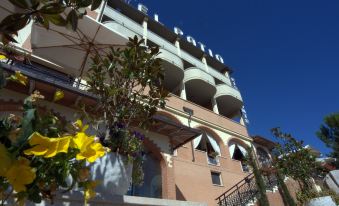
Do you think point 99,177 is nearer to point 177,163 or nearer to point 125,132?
point 125,132

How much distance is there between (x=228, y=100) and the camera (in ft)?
76.2

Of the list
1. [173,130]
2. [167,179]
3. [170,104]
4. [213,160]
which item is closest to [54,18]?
[173,130]

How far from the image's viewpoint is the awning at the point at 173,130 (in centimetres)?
963

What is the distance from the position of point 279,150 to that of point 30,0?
54.9 feet

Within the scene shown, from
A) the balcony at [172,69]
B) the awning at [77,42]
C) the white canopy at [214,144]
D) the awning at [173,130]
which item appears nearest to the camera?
the awning at [77,42]

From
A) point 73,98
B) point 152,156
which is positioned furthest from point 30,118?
point 152,156

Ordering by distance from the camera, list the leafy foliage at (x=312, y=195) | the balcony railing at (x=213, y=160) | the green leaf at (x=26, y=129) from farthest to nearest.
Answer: the balcony railing at (x=213, y=160)
the leafy foliage at (x=312, y=195)
the green leaf at (x=26, y=129)

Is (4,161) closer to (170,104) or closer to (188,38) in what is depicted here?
(170,104)

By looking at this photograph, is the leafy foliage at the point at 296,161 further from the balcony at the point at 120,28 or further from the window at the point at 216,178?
the balcony at the point at 120,28

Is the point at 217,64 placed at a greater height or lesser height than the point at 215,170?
greater

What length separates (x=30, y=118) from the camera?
0.90 metres

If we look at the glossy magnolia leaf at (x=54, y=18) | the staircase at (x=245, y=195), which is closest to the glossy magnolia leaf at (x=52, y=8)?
the glossy magnolia leaf at (x=54, y=18)

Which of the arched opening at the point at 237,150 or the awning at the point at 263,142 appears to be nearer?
the arched opening at the point at 237,150

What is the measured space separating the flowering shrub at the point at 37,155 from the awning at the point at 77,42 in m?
5.22
